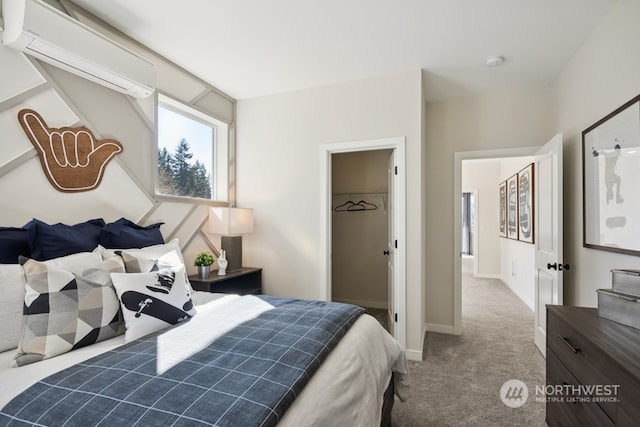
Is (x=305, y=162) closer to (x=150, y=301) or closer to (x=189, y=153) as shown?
(x=189, y=153)

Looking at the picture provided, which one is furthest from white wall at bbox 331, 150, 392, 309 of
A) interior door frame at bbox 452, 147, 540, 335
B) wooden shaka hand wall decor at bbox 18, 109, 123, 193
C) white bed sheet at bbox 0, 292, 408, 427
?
wooden shaka hand wall decor at bbox 18, 109, 123, 193

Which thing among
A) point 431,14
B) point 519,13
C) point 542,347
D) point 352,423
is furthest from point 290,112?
point 542,347

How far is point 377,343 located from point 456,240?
234cm

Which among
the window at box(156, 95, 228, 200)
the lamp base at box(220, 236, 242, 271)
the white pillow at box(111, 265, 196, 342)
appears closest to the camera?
the white pillow at box(111, 265, 196, 342)

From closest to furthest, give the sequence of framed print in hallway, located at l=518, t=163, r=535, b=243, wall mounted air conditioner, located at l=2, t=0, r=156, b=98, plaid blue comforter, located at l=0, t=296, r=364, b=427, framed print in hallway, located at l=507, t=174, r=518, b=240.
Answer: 1. plaid blue comforter, located at l=0, t=296, r=364, b=427
2. wall mounted air conditioner, located at l=2, t=0, r=156, b=98
3. framed print in hallway, located at l=518, t=163, r=535, b=243
4. framed print in hallway, located at l=507, t=174, r=518, b=240

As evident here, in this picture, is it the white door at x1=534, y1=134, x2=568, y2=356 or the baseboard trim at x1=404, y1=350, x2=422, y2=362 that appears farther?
the baseboard trim at x1=404, y1=350, x2=422, y2=362

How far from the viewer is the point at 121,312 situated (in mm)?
1505

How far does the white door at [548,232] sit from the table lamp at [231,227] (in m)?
2.89

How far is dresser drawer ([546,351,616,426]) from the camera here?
127cm

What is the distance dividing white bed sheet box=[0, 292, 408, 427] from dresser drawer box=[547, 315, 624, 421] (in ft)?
2.83

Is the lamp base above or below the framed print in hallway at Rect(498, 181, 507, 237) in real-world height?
below

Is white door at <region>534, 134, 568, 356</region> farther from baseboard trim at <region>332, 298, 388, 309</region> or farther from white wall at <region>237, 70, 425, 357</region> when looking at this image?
baseboard trim at <region>332, 298, 388, 309</region>

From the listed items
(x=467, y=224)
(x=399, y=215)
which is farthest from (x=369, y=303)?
(x=467, y=224)

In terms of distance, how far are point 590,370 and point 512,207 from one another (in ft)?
15.6
